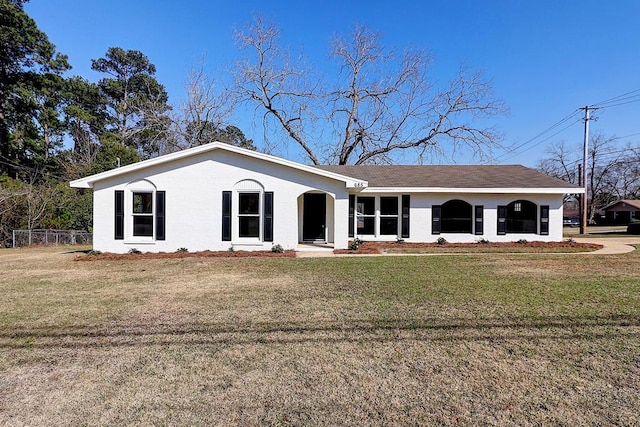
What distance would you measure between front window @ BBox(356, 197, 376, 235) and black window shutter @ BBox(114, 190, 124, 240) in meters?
9.53

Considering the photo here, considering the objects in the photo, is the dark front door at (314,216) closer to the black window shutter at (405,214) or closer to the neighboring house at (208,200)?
the neighboring house at (208,200)

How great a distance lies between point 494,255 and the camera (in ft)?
39.4

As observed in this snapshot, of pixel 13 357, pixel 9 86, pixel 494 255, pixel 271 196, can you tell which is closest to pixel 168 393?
pixel 13 357

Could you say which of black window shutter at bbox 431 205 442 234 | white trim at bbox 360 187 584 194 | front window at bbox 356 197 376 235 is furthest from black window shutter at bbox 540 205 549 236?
front window at bbox 356 197 376 235

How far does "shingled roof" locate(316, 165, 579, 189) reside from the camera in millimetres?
15398

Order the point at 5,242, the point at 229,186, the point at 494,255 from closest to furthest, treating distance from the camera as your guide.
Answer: the point at 494,255 < the point at 229,186 < the point at 5,242

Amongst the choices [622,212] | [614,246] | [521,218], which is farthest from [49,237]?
[622,212]

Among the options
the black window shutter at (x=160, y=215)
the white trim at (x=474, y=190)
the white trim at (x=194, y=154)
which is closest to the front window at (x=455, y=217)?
the white trim at (x=474, y=190)

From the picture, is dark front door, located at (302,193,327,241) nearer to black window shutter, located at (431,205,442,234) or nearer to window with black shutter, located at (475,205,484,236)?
black window shutter, located at (431,205,442,234)

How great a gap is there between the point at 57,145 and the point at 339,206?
3148 cm

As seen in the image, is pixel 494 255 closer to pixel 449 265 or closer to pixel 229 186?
pixel 449 265

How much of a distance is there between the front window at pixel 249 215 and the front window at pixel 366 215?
4.94m

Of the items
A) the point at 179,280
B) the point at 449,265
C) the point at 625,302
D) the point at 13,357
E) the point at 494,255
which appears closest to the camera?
the point at 13,357

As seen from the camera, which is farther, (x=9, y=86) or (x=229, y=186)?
(x=9, y=86)
